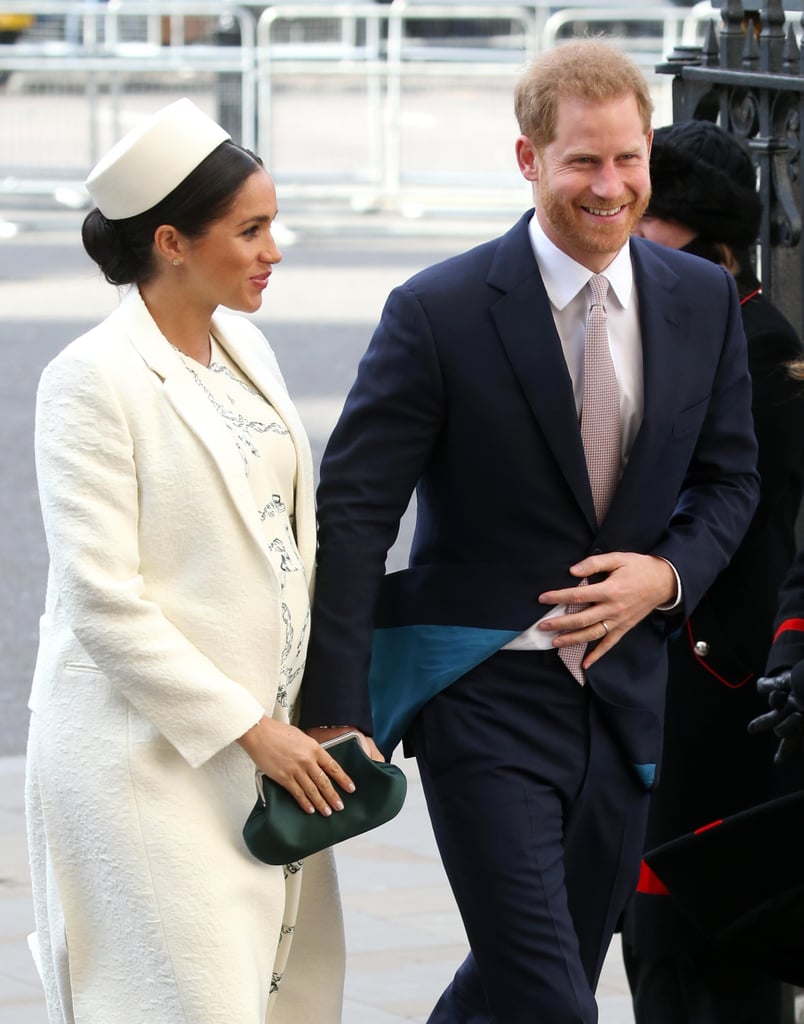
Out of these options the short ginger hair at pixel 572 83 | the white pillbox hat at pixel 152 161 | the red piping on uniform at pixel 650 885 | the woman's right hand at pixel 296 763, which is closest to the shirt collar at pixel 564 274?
the short ginger hair at pixel 572 83

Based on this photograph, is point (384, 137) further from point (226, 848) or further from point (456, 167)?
point (226, 848)

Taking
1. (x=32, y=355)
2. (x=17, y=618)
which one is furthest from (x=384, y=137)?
(x=17, y=618)

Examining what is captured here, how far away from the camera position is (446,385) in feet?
10.8

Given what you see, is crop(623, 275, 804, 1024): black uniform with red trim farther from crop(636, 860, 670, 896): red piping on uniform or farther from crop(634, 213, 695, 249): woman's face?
crop(634, 213, 695, 249): woman's face

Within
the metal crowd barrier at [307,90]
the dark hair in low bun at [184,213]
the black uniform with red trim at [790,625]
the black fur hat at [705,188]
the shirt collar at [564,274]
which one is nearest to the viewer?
the dark hair in low bun at [184,213]

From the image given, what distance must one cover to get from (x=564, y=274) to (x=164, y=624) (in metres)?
0.88

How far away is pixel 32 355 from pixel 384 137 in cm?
835

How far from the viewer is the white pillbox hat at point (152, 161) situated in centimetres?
307

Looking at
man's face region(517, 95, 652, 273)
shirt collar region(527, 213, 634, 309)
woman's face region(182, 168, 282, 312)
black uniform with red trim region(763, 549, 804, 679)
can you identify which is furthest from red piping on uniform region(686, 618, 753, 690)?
woman's face region(182, 168, 282, 312)

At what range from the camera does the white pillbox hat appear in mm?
3066

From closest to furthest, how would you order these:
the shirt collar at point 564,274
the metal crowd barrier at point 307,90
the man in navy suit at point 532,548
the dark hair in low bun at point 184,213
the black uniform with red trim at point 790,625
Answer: the dark hair in low bun at point 184,213 → the man in navy suit at point 532,548 → the shirt collar at point 564,274 → the black uniform with red trim at point 790,625 → the metal crowd barrier at point 307,90

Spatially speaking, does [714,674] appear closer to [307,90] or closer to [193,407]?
[193,407]

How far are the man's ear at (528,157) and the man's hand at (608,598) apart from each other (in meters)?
0.61

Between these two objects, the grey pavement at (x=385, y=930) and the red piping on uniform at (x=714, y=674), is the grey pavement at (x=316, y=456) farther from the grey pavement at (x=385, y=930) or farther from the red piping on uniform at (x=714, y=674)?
the red piping on uniform at (x=714, y=674)
